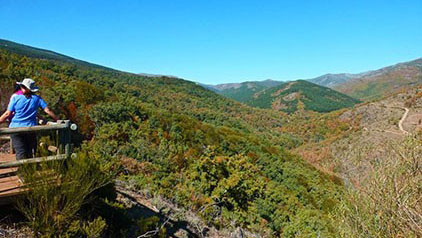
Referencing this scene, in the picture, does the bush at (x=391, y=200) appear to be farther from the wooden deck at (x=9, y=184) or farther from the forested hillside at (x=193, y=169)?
the wooden deck at (x=9, y=184)

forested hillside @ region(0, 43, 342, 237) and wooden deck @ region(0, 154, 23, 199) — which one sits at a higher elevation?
wooden deck @ region(0, 154, 23, 199)

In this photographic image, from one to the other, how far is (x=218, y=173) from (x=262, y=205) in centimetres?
452

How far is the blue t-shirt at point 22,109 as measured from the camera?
3812mm

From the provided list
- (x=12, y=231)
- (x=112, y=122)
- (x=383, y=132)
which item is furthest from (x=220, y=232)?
(x=383, y=132)

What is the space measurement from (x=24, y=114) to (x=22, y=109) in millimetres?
80

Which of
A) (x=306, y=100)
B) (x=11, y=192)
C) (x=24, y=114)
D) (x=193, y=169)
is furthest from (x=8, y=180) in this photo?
(x=306, y=100)

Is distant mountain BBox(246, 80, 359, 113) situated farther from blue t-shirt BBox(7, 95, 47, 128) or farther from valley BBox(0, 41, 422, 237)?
blue t-shirt BBox(7, 95, 47, 128)

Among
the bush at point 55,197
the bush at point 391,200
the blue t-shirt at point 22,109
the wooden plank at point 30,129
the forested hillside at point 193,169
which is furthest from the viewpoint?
the forested hillside at point 193,169

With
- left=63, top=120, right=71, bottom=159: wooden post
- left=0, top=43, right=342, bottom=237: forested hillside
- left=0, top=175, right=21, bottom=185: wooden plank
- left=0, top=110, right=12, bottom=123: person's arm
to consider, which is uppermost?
left=0, top=110, right=12, bottom=123: person's arm

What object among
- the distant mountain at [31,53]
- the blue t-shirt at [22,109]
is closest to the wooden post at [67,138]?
the blue t-shirt at [22,109]

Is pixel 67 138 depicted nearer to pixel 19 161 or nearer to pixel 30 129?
pixel 30 129

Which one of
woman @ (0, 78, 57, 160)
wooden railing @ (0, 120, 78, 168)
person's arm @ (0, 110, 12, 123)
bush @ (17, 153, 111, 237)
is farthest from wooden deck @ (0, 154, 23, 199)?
person's arm @ (0, 110, 12, 123)

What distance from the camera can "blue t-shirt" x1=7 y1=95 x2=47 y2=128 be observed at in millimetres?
3812

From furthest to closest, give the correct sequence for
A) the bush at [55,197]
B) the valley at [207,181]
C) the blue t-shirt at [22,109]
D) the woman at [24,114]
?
the valley at [207,181] → the blue t-shirt at [22,109] → the woman at [24,114] → the bush at [55,197]
